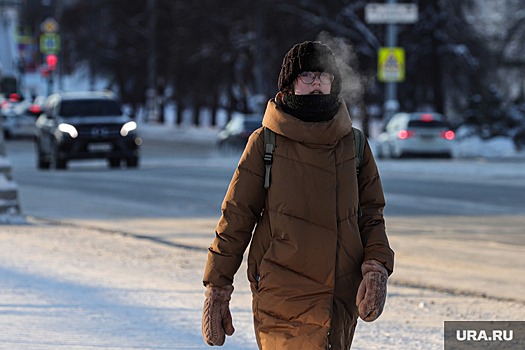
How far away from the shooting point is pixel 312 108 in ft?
16.1

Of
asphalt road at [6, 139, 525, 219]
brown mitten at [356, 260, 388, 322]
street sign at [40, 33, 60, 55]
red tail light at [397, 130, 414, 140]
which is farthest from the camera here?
street sign at [40, 33, 60, 55]

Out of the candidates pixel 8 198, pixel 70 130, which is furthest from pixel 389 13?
pixel 8 198

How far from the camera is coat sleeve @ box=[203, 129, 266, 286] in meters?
4.93

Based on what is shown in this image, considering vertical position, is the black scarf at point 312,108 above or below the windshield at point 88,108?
above

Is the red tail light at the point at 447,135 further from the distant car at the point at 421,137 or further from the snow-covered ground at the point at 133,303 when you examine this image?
the snow-covered ground at the point at 133,303

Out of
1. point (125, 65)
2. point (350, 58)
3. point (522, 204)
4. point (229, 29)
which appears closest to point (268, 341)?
point (522, 204)

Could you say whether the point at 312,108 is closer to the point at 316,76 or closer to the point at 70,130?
the point at 316,76

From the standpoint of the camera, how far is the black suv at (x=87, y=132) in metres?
28.9

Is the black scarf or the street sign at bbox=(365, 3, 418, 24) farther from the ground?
the black scarf

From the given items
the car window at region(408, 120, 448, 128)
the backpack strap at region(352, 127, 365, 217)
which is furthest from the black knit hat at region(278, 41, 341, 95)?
the car window at region(408, 120, 448, 128)

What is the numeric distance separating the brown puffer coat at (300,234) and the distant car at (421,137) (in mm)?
29881

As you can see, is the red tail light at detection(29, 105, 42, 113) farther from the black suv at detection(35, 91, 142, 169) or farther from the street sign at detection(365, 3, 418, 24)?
the street sign at detection(365, 3, 418, 24)

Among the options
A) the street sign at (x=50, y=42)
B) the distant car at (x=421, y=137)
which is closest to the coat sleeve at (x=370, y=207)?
the distant car at (x=421, y=137)

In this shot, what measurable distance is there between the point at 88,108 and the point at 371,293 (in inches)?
998
